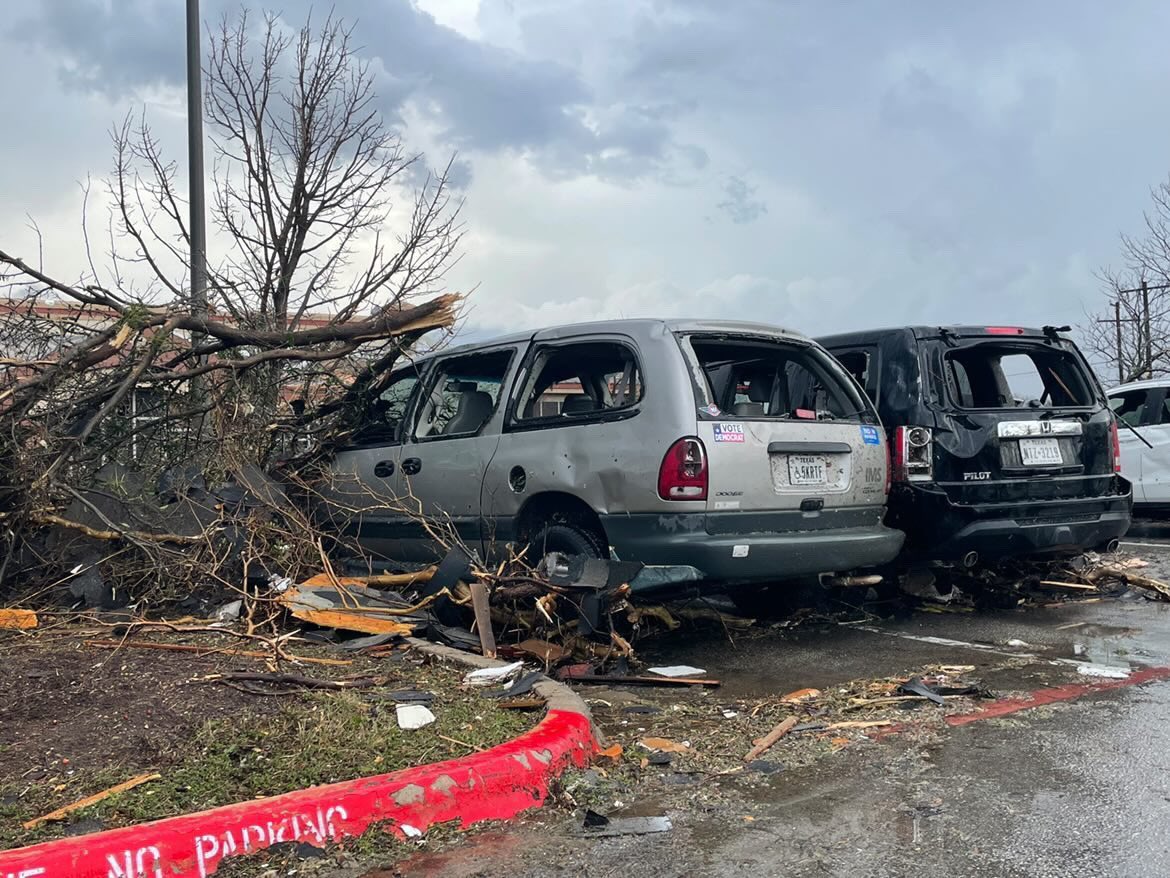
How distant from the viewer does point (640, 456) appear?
5625 millimetres

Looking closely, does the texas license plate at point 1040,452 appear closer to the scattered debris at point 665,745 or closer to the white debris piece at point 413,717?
the scattered debris at point 665,745

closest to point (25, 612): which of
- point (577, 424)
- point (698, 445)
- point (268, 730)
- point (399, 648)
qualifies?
point (399, 648)

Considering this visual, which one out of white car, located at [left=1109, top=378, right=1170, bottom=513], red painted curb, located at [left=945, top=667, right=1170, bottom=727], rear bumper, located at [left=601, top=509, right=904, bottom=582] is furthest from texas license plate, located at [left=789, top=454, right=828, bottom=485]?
white car, located at [left=1109, top=378, right=1170, bottom=513]

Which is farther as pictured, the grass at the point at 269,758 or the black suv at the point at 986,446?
the black suv at the point at 986,446

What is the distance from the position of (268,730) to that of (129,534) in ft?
9.16

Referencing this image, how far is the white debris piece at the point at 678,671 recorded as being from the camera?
18.8ft

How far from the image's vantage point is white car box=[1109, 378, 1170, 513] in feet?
39.1

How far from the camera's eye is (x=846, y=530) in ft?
20.4

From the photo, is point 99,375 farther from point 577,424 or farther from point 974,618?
point 974,618

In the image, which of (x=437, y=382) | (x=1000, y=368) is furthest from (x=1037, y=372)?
(x=437, y=382)

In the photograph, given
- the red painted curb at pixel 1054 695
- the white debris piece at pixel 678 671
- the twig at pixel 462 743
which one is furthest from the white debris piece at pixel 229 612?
the red painted curb at pixel 1054 695

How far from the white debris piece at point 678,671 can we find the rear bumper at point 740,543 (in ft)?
1.83

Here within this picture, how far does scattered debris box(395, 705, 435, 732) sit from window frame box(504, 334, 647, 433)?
2045 millimetres

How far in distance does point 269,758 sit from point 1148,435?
1125 centimetres
